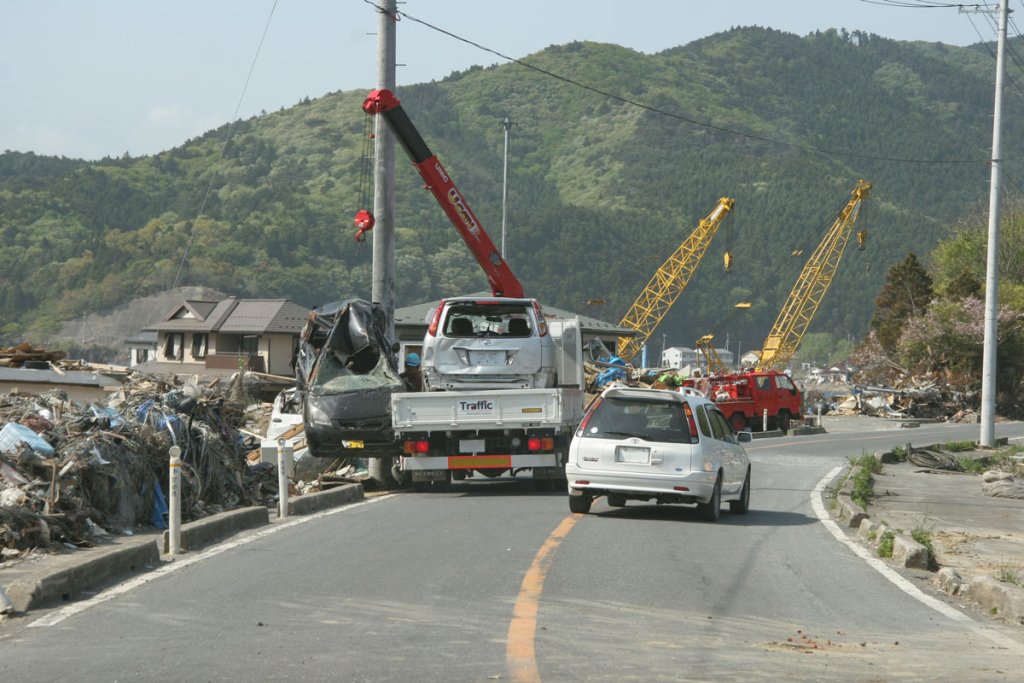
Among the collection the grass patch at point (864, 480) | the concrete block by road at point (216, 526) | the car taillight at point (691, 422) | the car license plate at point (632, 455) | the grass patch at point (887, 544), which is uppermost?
the car taillight at point (691, 422)

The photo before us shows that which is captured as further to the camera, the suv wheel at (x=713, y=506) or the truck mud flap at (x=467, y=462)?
the truck mud flap at (x=467, y=462)

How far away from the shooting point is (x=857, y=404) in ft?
220

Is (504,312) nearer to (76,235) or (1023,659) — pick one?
(1023,659)

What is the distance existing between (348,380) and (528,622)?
11.0 meters

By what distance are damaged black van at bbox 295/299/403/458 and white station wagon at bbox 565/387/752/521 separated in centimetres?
420

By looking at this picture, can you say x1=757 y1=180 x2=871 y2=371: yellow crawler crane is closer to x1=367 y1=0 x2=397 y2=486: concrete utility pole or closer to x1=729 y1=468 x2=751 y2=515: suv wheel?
Answer: x1=367 y1=0 x2=397 y2=486: concrete utility pole

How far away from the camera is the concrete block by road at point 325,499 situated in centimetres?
1566

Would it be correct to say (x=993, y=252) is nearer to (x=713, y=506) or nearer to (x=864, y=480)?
(x=864, y=480)

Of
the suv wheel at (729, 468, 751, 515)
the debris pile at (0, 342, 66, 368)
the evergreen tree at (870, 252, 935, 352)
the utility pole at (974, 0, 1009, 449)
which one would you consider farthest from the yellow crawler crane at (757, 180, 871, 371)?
the suv wheel at (729, 468, 751, 515)

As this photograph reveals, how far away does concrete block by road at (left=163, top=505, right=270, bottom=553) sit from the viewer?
12.0 meters

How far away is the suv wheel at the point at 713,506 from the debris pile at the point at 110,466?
615 cm

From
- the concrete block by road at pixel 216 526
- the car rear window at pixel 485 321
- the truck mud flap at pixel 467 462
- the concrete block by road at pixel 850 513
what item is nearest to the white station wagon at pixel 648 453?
the concrete block by road at pixel 850 513

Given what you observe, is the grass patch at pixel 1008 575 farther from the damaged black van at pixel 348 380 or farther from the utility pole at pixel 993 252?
the utility pole at pixel 993 252

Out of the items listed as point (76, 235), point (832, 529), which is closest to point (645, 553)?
point (832, 529)
